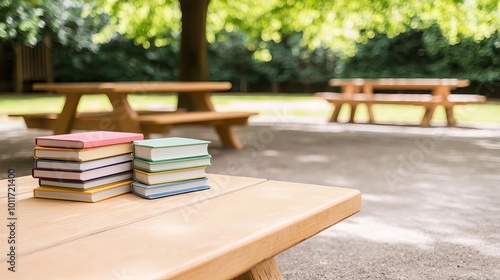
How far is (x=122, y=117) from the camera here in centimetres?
517

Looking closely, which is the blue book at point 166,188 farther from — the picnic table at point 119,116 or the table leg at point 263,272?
the picnic table at point 119,116

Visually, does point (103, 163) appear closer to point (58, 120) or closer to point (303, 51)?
point (58, 120)

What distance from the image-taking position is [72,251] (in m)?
1.20

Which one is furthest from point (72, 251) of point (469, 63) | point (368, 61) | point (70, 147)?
point (368, 61)

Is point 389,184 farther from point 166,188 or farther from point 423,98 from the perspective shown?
point 423,98

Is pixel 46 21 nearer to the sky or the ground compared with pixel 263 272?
nearer to the sky

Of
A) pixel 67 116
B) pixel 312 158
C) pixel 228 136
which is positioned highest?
pixel 67 116

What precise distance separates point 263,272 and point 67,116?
4.32m

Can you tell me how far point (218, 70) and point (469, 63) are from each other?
9002 millimetres

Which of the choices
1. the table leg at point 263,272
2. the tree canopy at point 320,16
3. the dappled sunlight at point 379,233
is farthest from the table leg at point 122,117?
the tree canopy at point 320,16

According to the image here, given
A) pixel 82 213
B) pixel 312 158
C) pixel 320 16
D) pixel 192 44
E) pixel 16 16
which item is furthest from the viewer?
pixel 320 16

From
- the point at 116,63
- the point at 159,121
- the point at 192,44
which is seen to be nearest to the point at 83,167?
the point at 159,121

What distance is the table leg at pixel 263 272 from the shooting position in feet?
5.02

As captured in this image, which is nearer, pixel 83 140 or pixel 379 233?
pixel 83 140
